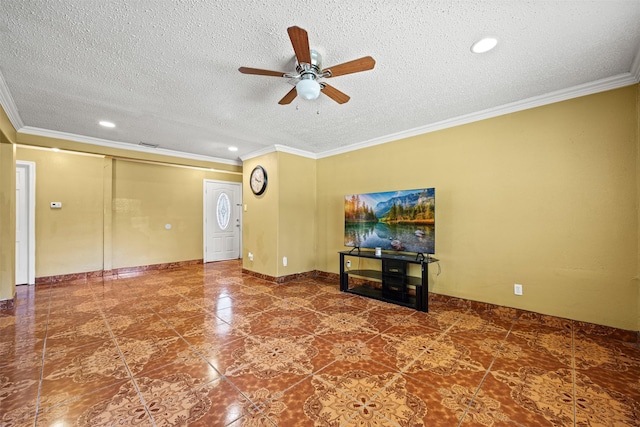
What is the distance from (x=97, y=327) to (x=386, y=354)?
2.91m

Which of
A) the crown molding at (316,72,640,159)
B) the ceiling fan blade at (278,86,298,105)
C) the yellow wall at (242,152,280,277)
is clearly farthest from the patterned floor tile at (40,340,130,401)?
the crown molding at (316,72,640,159)

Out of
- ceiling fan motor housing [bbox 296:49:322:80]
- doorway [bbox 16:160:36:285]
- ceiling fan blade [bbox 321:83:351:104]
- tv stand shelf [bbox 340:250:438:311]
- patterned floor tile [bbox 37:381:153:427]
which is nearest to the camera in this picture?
patterned floor tile [bbox 37:381:153:427]

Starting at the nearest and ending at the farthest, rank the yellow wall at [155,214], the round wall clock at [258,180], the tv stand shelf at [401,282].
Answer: the tv stand shelf at [401,282] → the round wall clock at [258,180] → the yellow wall at [155,214]

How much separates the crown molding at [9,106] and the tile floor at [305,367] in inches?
94.2

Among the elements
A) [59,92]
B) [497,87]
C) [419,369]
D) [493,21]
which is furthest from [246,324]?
[497,87]

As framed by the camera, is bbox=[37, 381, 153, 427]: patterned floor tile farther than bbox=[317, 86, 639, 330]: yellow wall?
No

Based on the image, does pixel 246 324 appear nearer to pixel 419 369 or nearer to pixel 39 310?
pixel 419 369

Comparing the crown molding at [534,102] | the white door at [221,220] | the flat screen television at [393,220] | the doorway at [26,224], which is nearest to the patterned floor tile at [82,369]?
the flat screen television at [393,220]

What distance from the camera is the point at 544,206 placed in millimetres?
2838

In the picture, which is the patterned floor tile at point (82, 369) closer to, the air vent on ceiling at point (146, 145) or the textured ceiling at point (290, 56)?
the textured ceiling at point (290, 56)

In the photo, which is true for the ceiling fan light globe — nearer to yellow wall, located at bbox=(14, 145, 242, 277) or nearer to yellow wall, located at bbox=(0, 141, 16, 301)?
yellow wall, located at bbox=(0, 141, 16, 301)

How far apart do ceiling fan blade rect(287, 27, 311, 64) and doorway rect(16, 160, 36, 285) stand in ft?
17.0

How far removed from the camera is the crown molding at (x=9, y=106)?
265cm

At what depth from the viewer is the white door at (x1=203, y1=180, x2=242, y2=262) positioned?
21.6ft
